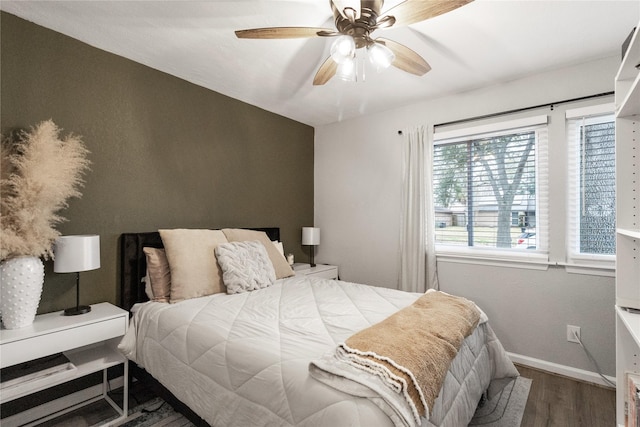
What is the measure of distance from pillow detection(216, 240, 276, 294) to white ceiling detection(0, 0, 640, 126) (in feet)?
4.79

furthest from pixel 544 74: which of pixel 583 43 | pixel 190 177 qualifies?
pixel 190 177

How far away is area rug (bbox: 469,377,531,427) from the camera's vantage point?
6.18 feet

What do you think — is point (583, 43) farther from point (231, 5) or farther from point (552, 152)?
point (231, 5)

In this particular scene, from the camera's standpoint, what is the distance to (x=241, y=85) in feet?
9.41

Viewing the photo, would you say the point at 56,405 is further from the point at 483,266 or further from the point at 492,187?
the point at 492,187

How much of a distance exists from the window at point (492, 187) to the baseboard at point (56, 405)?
10.1 feet

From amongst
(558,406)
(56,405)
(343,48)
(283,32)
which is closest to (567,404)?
(558,406)

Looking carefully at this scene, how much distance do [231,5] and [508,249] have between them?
288cm

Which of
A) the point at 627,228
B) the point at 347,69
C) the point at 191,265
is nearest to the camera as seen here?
the point at 627,228

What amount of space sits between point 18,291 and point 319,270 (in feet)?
8.06

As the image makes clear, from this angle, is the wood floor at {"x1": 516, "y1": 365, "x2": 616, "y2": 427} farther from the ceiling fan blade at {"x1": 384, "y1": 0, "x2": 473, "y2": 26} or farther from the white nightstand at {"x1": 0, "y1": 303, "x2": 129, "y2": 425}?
the white nightstand at {"x1": 0, "y1": 303, "x2": 129, "y2": 425}

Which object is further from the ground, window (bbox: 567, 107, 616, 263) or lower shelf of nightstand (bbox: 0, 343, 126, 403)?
window (bbox: 567, 107, 616, 263)

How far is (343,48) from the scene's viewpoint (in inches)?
64.0

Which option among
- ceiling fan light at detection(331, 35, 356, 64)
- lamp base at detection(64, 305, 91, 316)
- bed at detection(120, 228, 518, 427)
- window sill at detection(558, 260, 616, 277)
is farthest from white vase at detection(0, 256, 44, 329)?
window sill at detection(558, 260, 616, 277)
